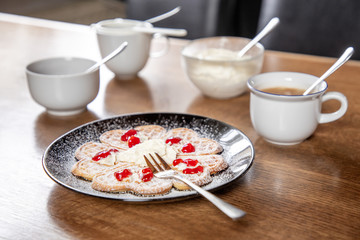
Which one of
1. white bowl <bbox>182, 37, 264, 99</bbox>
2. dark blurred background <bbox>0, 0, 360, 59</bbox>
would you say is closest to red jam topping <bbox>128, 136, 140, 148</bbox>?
white bowl <bbox>182, 37, 264, 99</bbox>

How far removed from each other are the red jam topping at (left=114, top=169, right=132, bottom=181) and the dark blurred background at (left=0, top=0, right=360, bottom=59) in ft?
A: 4.57

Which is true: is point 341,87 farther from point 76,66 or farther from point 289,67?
point 76,66

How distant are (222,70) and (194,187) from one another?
516 mm

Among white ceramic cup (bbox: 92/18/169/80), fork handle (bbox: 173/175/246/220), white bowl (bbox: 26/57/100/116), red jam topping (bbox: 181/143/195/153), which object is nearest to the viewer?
fork handle (bbox: 173/175/246/220)

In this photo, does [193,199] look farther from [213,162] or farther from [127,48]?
[127,48]

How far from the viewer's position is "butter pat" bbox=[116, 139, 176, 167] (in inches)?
31.9

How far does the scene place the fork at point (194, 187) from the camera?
0.64m

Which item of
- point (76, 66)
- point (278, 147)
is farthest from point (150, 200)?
point (76, 66)

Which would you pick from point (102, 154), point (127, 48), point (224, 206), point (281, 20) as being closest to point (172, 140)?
point (102, 154)

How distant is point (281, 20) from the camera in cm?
198

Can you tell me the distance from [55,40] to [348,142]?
3.87 feet

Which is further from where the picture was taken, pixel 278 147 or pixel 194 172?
pixel 278 147

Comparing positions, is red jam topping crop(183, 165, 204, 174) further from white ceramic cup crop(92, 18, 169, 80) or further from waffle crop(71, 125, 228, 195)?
white ceramic cup crop(92, 18, 169, 80)

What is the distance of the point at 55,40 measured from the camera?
5.58ft
